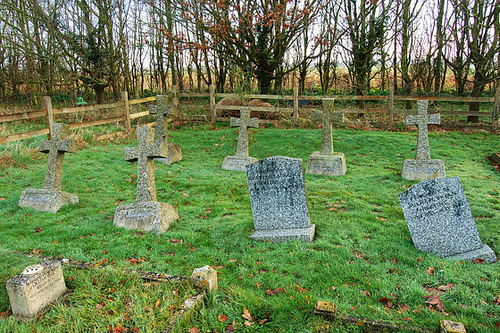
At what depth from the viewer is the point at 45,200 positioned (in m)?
6.97

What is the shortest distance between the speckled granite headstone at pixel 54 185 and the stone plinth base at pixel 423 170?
7879mm

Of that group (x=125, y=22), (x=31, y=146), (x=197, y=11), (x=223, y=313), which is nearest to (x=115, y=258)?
(x=223, y=313)

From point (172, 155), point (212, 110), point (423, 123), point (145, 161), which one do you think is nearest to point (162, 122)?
point (172, 155)

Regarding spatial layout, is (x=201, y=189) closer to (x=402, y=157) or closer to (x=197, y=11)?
(x=402, y=157)

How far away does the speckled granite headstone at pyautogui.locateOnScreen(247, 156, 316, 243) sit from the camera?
5797 mm

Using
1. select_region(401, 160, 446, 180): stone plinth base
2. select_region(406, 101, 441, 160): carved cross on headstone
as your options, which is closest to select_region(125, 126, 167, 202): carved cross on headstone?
select_region(401, 160, 446, 180): stone plinth base

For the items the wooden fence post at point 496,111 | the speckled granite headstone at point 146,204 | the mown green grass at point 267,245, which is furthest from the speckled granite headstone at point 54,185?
the wooden fence post at point 496,111

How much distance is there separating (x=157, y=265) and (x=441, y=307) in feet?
11.5

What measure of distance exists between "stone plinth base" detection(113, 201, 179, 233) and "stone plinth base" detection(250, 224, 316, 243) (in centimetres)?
160

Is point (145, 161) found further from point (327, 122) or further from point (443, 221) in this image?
point (327, 122)

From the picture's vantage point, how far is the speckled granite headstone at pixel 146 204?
5971 mm

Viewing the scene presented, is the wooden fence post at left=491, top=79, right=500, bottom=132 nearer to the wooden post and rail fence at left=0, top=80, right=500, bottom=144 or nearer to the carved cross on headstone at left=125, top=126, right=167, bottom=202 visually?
the wooden post and rail fence at left=0, top=80, right=500, bottom=144

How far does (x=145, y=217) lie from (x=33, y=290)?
7.87ft

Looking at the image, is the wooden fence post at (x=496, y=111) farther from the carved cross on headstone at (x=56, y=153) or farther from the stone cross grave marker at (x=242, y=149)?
the carved cross on headstone at (x=56, y=153)
